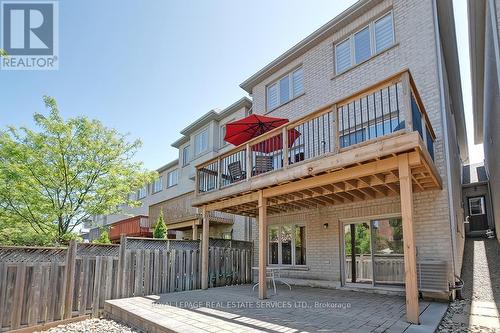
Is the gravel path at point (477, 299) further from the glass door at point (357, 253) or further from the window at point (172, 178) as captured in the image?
the window at point (172, 178)

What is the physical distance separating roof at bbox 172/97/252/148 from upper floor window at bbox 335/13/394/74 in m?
6.38

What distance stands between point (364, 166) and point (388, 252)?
3.67 meters

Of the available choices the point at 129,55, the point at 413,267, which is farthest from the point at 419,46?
the point at 129,55

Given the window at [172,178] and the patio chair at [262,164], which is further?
the window at [172,178]

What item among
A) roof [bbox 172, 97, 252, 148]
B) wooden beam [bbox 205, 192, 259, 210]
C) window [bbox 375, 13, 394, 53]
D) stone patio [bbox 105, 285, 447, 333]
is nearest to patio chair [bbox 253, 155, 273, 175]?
wooden beam [bbox 205, 192, 259, 210]

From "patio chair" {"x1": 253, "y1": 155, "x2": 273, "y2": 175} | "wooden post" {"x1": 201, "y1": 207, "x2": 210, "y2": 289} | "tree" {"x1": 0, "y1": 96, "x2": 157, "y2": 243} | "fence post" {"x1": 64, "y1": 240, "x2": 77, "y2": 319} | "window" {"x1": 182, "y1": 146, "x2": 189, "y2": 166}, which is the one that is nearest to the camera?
"fence post" {"x1": 64, "y1": 240, "x2": 77, "y2": 319}

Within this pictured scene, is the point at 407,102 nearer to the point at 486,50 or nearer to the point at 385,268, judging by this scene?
the point at 385,268

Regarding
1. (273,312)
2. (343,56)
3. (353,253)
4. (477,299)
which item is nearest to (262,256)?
(273,312)

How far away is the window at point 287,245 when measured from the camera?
10.8 m

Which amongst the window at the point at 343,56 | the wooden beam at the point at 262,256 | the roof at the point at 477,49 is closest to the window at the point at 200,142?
the window at the point at 343,56

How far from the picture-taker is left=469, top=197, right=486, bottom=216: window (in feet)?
67.4

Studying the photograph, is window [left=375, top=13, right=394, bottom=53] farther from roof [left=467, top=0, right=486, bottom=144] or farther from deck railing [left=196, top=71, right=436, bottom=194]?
roof [left=467, top=0, right=486, bottom=144]

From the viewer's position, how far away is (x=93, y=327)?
643 cm

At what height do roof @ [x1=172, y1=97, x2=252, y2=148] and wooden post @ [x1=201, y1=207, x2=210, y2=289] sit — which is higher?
roof @ [x1=172, y1=97, x2=252, y2=148]
